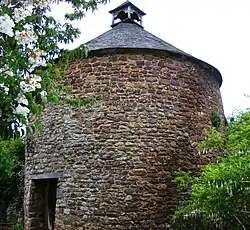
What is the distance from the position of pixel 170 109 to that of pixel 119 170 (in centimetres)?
186

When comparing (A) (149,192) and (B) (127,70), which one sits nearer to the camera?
(A) (149,192)

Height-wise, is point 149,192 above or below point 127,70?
below

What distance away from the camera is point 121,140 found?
777 centimetres

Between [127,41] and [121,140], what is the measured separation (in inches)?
→ 102

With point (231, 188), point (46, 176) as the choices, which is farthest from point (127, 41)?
point (231, 188)

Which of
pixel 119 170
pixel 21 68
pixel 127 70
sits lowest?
pixel 119 170

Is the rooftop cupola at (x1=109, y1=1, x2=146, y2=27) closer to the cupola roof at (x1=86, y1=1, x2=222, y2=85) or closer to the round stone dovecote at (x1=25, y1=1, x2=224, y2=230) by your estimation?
the cupola roof at (x1=86, y1=1, x2=222, y2=85)

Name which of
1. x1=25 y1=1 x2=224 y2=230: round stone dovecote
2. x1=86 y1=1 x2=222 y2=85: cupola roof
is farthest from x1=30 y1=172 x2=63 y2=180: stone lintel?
x1=86 y1=1 x2=222 y2=85: cupola roof

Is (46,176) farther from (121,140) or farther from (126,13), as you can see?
(126,13)

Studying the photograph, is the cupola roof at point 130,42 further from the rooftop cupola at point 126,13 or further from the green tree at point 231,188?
the green tree at point 231,188

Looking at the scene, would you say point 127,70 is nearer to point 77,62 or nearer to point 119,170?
point 77,62

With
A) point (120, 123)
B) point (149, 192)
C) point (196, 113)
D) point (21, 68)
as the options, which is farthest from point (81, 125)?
point (21, 68)

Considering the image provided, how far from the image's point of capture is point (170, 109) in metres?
8.20

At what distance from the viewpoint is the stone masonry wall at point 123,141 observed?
297 inches
